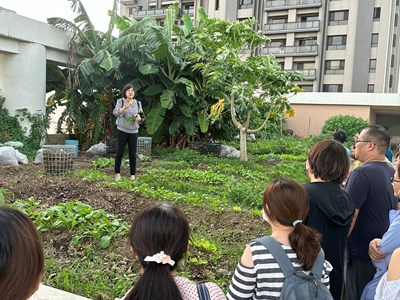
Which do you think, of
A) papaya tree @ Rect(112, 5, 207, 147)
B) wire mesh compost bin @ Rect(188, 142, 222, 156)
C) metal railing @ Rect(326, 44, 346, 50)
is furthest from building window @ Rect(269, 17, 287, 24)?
wire mesh compost bin @ Rect(188, 142, 222, 156)

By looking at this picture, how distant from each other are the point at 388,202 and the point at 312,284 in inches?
52.0

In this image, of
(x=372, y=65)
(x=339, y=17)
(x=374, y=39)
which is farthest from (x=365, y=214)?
(x=339, y=17)

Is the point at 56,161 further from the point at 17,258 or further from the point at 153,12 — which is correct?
the point at 153,12

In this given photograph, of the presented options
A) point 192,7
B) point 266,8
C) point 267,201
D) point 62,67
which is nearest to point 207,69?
point 62,67

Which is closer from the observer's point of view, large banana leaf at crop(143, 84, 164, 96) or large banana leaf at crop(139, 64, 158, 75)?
large banana leaf at crop(139, 64, 158, 75)

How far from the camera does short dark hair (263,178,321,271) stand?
1.90 metres

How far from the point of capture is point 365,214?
9.41ft

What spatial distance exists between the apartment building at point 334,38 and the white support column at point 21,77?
2554 cm

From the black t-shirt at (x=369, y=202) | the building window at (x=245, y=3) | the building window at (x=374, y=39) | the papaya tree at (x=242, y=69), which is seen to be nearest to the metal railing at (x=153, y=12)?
the building window at (x=245, y=3)

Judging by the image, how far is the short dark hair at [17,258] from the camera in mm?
1140

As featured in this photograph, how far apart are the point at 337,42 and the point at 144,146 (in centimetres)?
3014

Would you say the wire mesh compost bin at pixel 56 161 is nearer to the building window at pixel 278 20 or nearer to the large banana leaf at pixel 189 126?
the large banana leaf at pixel 189 126

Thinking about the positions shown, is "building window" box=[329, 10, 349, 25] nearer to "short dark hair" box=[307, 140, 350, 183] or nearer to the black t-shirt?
A: the black t-shirt

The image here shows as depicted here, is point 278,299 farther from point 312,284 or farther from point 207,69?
point 207,69
